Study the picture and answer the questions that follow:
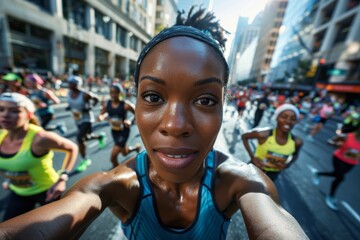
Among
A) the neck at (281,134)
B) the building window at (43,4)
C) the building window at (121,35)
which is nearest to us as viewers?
the neck at (281,134)

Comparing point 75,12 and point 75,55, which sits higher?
point 75,12

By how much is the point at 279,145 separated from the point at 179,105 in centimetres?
274

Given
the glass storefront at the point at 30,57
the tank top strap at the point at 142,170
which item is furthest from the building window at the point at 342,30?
the glass storefront at the point at 30,57

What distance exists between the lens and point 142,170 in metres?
1.31

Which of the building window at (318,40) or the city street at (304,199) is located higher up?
the building window at (318,40)

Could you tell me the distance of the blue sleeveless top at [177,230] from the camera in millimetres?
1165

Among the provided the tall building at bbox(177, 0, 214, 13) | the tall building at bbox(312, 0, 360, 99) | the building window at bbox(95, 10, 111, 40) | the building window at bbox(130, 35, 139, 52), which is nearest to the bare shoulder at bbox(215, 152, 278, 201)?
the tall building at bbox(177, 0, 214, 13)

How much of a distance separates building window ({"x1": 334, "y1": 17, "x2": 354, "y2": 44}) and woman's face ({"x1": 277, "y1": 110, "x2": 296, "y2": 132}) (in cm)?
3253

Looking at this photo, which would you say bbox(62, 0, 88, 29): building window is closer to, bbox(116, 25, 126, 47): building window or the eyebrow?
bbox(116, 25, 126, 47): building window

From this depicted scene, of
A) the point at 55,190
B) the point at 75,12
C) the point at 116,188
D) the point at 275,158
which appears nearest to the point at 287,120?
the point at 275,158

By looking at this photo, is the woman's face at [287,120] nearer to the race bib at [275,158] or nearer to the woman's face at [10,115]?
the race bib at [275,158]

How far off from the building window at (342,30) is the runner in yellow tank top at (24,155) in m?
35.6

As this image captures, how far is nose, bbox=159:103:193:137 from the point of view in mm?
871

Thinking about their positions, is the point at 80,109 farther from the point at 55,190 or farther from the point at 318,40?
the point at 318,40
